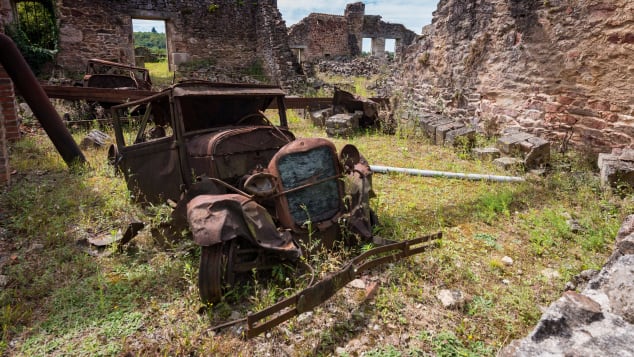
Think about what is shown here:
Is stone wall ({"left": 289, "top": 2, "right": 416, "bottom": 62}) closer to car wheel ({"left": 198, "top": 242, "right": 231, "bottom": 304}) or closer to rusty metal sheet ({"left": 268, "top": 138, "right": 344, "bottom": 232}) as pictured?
rusty metal sheet ({"left": 268, "top": 138, "right": 344, "bottom": 232})

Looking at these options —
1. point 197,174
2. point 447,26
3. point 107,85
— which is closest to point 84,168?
point 197,174

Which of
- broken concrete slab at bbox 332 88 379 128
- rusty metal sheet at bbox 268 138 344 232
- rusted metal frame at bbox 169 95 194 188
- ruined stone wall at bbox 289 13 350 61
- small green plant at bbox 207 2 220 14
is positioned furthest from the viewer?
ruined stone wall at bbox 289 13 350 61

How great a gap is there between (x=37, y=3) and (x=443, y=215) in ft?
46.9

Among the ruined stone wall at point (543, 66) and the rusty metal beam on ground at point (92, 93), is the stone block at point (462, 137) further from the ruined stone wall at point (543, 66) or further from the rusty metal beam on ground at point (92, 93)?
the rusty metal beam on ground at point (92, 93)

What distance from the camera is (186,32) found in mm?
13609

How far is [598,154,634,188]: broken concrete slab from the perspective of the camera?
4379 mm

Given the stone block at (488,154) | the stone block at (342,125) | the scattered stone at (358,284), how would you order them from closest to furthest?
the scattered stone at (358,284) → the stone block at (488,154) → the stone block at (342,125)

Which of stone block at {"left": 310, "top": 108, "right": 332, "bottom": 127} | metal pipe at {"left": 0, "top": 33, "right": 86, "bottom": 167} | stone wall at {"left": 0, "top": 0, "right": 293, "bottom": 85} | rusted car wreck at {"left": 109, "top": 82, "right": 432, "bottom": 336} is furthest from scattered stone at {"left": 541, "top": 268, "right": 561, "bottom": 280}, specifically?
stone wall at {"left": 0, "top": 0, "right": 293, "bottom": 85}

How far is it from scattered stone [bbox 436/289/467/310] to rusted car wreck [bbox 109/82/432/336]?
1.31 feet

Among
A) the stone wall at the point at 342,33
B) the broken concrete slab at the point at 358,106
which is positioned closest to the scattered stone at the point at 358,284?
the broken concrete slab at the point at 358,106

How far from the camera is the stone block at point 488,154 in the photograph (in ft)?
20.0

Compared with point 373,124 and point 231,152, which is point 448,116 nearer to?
point 373,124

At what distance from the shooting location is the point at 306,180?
10.1ft

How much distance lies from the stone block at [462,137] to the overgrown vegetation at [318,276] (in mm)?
2136
